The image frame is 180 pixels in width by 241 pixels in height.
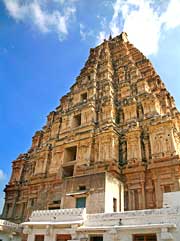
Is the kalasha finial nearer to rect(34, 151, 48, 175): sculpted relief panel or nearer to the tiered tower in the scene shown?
the tiered tower

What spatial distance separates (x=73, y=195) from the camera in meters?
18.5

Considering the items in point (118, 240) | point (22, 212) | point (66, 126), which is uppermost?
point (66, 126)

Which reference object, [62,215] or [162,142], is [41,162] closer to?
[62,215]

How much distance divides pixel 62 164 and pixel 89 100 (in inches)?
353

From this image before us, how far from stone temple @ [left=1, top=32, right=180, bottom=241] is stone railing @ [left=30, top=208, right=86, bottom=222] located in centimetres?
26

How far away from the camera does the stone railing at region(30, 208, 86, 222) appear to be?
15.4m

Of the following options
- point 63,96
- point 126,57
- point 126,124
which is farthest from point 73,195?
point 126,57

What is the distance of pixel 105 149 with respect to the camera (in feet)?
75.4

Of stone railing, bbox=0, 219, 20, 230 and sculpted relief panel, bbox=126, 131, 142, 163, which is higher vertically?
sculpted relief panel, bbox=126, 131, 142, 163

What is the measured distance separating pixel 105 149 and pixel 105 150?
11 cm

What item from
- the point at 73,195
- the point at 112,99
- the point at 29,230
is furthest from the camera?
the point at 112,99

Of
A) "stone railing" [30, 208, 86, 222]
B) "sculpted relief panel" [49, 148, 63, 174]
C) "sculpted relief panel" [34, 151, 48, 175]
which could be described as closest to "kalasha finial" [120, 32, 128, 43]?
"sculpted relief panel" [49, 148, 63, 174]

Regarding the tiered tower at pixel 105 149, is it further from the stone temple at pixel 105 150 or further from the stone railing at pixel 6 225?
the stone railing at pixel 6 225

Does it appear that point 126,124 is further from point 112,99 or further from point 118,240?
point 118,240
